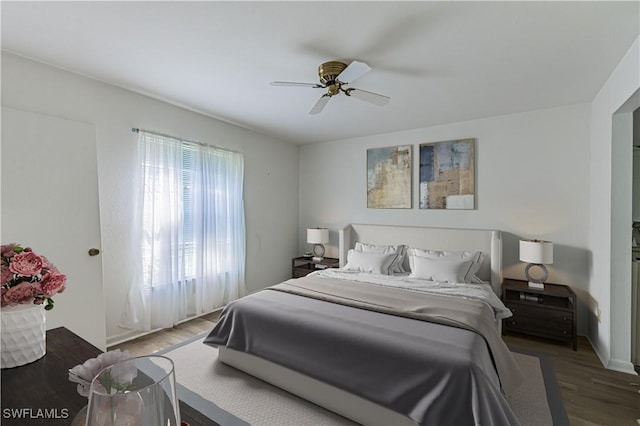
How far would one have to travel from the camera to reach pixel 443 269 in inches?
128

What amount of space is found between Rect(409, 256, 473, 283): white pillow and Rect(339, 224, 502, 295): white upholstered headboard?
376 millimetres

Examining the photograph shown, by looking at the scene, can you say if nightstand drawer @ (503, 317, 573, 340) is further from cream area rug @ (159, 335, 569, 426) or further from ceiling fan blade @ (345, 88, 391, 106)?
ceiling fan blade @ (345, 88, 391, 106)

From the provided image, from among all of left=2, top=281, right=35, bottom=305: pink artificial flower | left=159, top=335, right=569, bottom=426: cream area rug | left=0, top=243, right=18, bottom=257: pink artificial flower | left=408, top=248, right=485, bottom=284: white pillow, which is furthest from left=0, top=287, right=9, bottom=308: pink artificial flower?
left=408, top=248, right=485, bottom=284: white pillow

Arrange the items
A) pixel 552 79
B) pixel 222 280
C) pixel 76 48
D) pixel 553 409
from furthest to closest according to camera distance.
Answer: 1. pixel 222 280
2. pixel 552 79
3. pixel 76 48
4. pixel 553 409

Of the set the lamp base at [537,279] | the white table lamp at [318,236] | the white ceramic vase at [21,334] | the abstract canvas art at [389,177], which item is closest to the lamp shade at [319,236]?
the white table lamp at [318,236]

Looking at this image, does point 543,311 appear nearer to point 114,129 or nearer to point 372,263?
point 372,263

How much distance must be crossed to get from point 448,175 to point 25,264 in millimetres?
4107

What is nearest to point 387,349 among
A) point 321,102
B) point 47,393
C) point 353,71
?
point 47,393

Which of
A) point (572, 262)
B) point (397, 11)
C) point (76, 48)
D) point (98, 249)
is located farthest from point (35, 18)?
point (572, 262)

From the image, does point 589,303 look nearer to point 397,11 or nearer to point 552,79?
point 552,79

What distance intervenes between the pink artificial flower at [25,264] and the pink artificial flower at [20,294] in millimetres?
44

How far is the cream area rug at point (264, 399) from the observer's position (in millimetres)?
1912

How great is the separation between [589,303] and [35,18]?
5.39 meters

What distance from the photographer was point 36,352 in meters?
1.09
